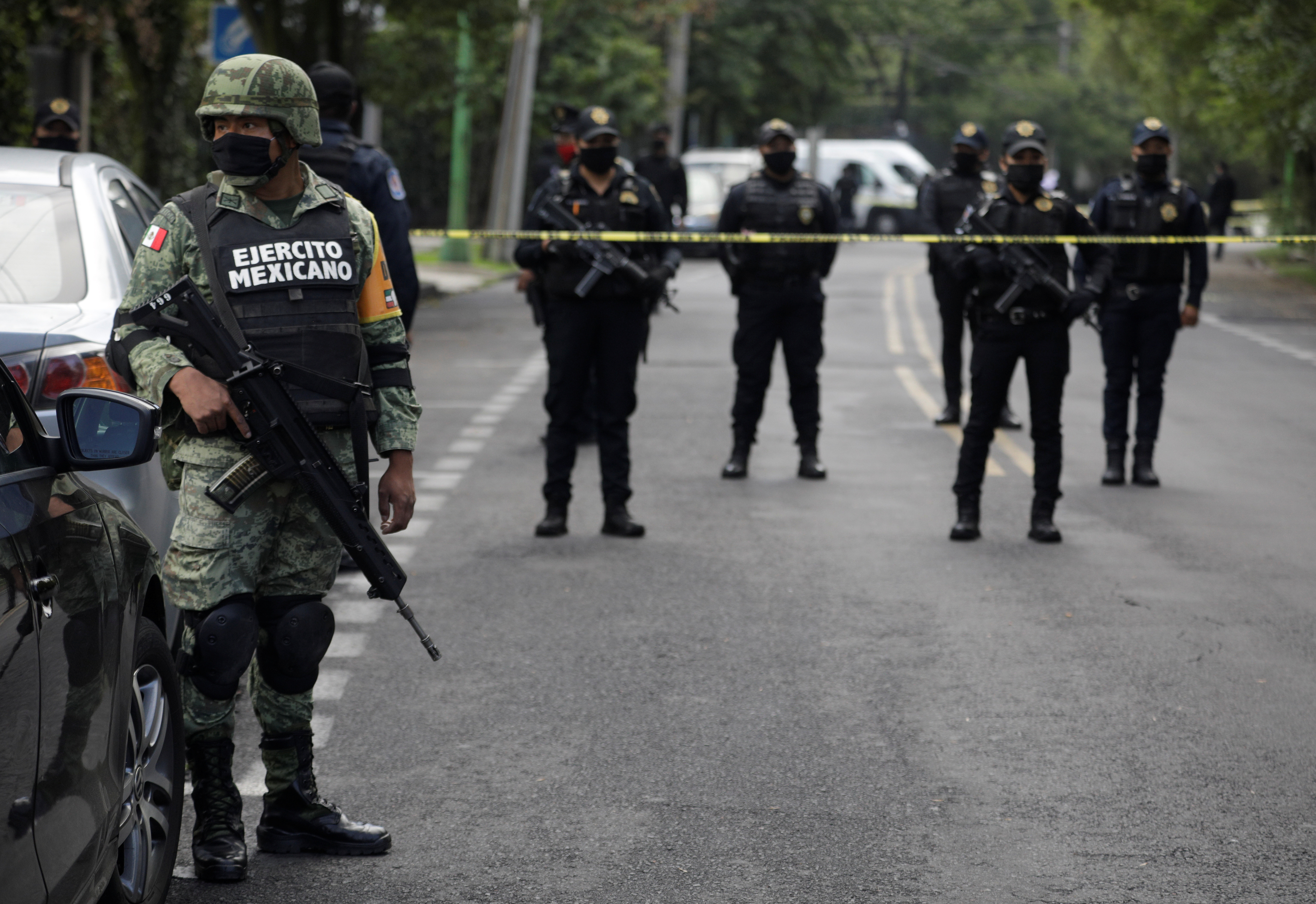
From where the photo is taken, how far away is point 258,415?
12.8ft

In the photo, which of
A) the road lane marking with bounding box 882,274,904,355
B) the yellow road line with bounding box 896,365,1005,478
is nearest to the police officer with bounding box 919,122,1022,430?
the yellow road line with bounding box 896,365,1005,478

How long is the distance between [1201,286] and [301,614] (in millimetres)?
7319

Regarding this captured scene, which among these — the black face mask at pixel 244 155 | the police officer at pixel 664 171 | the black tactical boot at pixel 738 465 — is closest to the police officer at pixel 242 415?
the black face mask at pixel 244 155

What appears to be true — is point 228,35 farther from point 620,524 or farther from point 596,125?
point 620,524

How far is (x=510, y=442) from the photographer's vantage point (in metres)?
11.3

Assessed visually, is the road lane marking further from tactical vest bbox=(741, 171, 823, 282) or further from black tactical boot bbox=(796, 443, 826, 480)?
tactical vest bbox=(741, 171, 823, 282)

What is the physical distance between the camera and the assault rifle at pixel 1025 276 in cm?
817

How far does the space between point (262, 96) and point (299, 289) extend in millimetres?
442

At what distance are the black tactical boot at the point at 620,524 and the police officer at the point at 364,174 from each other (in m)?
1.38

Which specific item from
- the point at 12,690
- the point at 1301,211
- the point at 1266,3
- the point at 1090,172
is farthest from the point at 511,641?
the point at 1090,172

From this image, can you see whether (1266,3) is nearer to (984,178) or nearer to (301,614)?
(984,178)

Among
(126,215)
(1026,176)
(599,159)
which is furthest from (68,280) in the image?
(1026,176)

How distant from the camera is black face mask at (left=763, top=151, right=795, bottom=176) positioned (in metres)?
9.82

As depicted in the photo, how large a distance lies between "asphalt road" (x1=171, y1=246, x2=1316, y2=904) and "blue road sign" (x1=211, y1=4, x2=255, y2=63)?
7.30 meters
